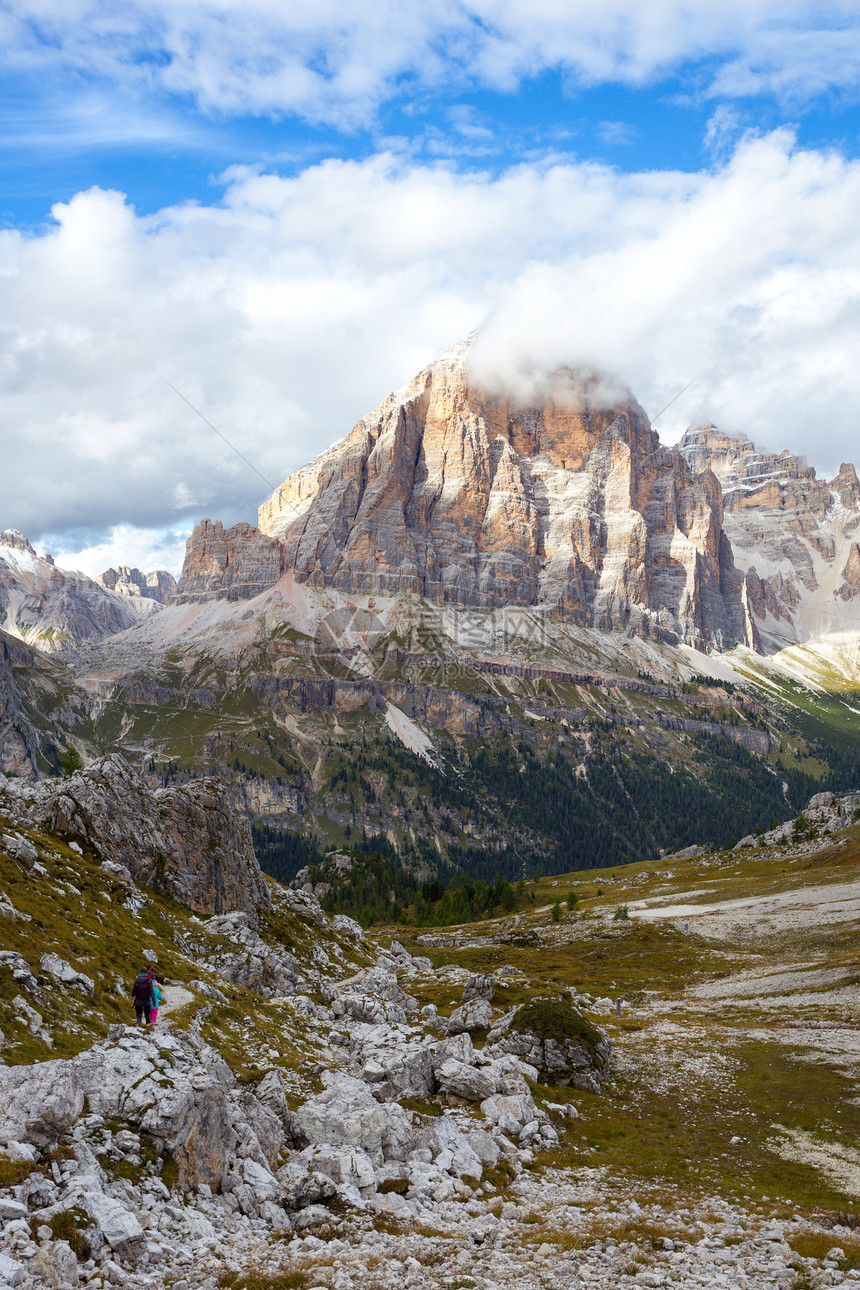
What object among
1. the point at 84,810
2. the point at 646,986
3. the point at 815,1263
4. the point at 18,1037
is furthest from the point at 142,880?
the point at 646,986

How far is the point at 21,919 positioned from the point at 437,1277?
26.4 m

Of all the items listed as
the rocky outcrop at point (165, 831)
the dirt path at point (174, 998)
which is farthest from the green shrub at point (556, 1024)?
the rocky outcrop at point (165, 831)

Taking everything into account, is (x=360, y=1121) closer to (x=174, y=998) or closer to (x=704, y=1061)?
(x=174, y=998)

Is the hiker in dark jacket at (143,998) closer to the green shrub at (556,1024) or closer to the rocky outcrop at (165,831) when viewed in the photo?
the rocky outcrop at (165,831)

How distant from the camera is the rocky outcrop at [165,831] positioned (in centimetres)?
6231

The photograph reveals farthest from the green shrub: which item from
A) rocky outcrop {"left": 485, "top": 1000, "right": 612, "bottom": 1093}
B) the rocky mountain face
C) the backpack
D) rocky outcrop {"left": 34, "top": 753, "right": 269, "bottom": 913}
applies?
the backpack

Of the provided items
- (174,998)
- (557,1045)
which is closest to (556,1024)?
(557,1045)

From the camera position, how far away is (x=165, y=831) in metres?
73.9

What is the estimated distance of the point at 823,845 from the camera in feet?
566

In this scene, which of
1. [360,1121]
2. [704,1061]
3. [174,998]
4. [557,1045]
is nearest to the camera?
[360,1121]

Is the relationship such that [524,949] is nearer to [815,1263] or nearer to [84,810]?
[84,810]

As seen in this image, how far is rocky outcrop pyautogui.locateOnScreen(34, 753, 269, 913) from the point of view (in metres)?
62.3

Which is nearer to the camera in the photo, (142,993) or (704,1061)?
(142,993)

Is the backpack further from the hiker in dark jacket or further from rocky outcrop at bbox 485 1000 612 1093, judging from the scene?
rocky outcrop at bbox 485 1000 612 1093
